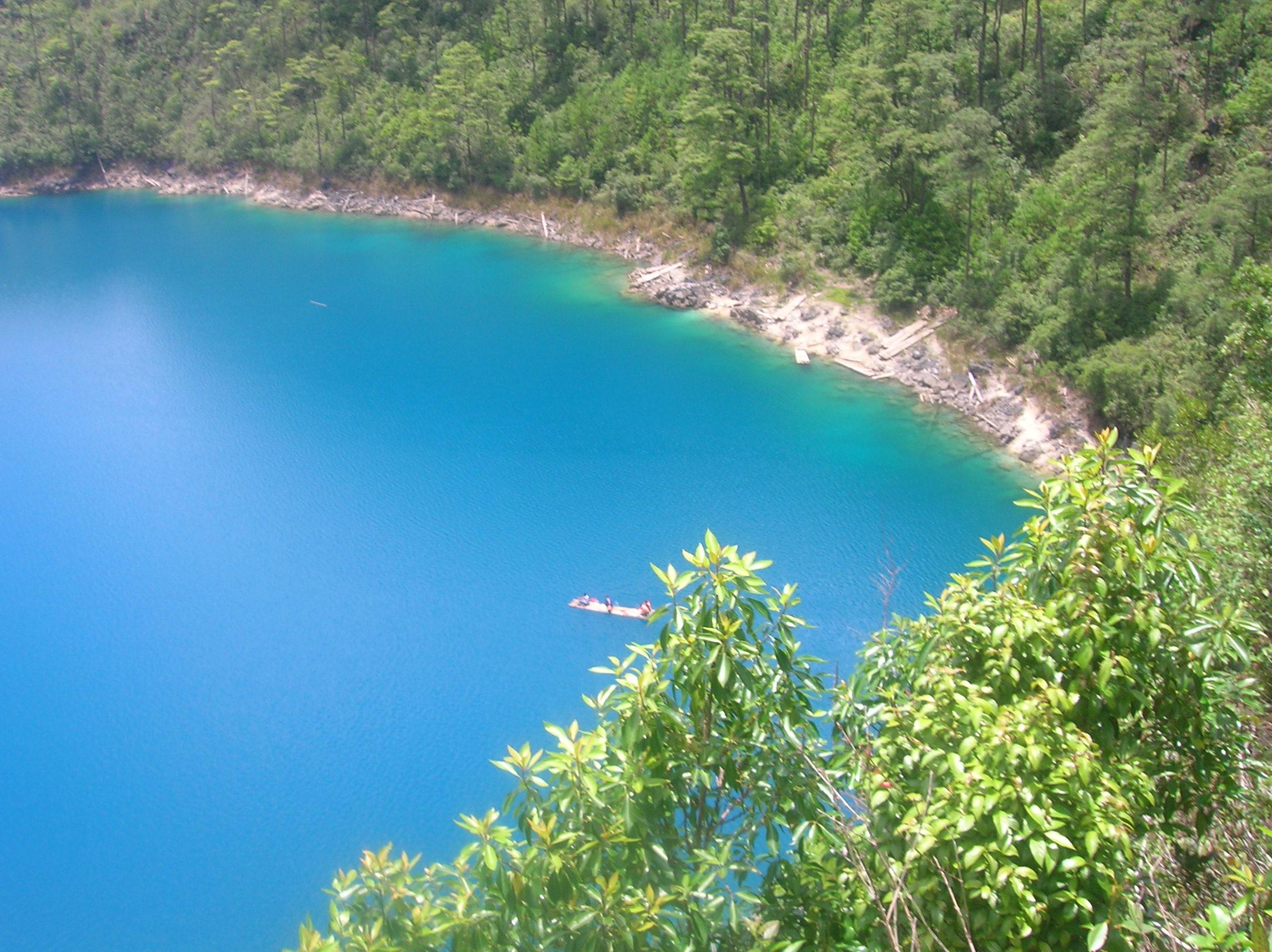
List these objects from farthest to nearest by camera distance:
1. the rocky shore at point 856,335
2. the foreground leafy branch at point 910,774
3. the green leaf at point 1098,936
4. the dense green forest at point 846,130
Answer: the rocky shore at point 856,335
the dense green forest at point 846,130
the foreground leafy branch at point 910,774
the green leaf at point 1098,936

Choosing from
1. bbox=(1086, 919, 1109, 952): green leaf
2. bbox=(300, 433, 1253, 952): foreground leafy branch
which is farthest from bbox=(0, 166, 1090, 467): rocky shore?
bbox=(1086, 919, 1109, 952): green leaf

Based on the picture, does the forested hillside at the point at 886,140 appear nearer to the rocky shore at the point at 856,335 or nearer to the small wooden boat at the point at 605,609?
the rocky shore at the point at 856,335

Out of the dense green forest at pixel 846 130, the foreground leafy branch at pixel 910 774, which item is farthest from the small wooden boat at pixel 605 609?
the foreground leafy branch at pixel 910 774

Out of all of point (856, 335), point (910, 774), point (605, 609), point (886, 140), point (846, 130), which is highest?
point (910, 774)

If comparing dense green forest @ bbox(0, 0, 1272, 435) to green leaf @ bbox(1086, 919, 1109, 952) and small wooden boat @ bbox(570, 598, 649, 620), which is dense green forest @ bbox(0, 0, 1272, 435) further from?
green leaf @ bbox(1086, 919, 1109, 952)

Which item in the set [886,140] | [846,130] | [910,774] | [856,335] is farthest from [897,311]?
[910,774]

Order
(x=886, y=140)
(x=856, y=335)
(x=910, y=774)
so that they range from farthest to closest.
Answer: (x=856, y=335), (x=886, y=140), (x=910, y=774)

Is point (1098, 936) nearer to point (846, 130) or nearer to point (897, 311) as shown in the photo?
point (897, 311)
